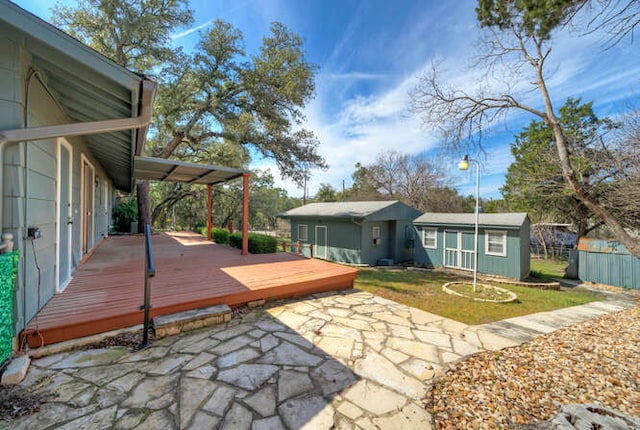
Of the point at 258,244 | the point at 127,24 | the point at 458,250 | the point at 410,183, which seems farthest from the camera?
the point at 410,183

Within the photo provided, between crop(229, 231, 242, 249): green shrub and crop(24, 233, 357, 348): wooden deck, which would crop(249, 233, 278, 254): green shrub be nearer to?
crop(229, 231, 242, 249): green shrub

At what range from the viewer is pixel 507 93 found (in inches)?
260

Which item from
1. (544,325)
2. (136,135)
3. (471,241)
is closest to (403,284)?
(544,325)

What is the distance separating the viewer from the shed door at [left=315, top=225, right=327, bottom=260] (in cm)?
1347

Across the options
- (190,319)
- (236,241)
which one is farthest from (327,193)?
(190,319)

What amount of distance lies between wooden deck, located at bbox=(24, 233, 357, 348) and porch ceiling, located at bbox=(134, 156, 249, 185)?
2.24 m

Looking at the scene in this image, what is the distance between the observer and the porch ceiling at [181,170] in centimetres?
598

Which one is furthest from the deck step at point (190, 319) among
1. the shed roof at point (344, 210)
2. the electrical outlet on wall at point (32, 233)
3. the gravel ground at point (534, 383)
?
the shed roof at point (344, 210)

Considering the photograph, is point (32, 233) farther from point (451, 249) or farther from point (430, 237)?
point (430, 237)

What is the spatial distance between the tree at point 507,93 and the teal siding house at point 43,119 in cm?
655

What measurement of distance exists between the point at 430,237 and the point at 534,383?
986 centimetres

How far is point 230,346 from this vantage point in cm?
280

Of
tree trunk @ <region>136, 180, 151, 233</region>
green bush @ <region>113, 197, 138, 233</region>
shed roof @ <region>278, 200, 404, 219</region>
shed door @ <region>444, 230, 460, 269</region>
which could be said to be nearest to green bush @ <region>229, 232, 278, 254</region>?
shed roof @ <region>278, 200, 404, 219</region>

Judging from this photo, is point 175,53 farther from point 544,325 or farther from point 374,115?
point 544,325
